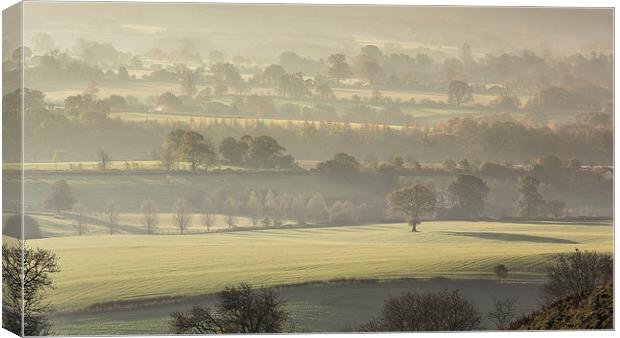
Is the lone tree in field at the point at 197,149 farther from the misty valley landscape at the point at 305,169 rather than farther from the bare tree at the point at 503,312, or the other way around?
the bare tree at the point at 503,312

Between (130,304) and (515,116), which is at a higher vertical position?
(515,116)

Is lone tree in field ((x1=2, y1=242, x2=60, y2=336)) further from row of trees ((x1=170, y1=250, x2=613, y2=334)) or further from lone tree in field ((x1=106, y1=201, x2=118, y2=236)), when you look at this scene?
row of trees ((x1=170, y1=250, x2=613, y2=334))

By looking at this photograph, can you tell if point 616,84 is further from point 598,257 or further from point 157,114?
point 157,114

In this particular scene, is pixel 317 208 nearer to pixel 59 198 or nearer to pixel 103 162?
pixel 103 162

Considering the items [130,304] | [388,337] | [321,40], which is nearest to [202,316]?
[130,304]

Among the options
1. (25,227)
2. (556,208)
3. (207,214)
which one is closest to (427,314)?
(556,208)

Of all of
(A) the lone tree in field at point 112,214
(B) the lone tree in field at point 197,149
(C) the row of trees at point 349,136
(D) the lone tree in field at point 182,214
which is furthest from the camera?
(B) the lone tree in field at point 197,149

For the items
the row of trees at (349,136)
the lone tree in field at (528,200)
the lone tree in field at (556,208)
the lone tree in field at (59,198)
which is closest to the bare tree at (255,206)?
the row of trees at (349,136)

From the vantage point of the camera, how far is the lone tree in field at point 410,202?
1692 cm

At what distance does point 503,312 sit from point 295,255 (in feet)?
7.95

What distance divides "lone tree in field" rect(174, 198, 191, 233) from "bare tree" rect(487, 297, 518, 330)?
11.5ft

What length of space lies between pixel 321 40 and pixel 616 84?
347 cm

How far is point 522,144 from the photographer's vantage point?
56.6 ft

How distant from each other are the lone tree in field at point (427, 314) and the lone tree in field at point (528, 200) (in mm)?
1237
